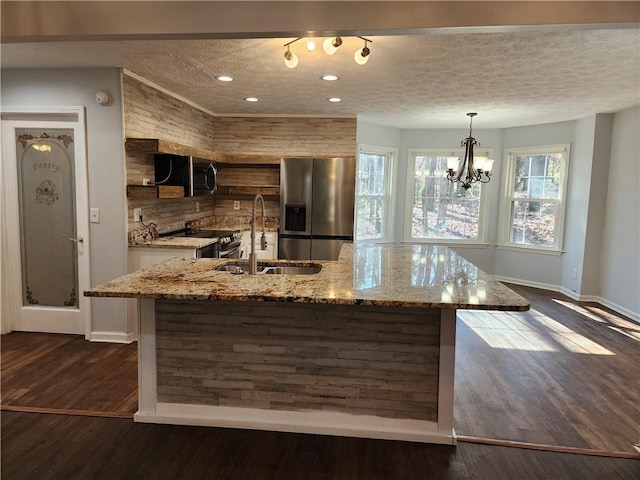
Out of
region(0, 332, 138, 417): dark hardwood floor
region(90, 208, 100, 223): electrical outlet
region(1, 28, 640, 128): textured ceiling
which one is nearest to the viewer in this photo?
region(0, 332, 138, 417): dark hardwood floor

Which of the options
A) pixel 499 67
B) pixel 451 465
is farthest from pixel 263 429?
pixel 499 67

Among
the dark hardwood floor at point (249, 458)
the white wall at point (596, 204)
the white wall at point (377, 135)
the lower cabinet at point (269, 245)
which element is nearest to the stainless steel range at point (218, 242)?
the lower cabinet at point (269, 245)

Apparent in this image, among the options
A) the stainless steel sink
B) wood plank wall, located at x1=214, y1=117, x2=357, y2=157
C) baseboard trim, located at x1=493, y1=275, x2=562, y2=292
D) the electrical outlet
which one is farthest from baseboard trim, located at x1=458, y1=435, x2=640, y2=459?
baseboard trim, located at x1=493, y1=275, x2=562, y2=292

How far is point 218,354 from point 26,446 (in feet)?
3.54

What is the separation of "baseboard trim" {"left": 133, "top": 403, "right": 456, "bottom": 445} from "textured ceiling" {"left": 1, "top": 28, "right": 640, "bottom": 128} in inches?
84.0

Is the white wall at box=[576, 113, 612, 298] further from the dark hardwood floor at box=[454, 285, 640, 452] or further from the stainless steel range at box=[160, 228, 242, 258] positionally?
the stainless steel range at box=[160, 228, 242, 258]

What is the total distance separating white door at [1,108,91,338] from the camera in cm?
358

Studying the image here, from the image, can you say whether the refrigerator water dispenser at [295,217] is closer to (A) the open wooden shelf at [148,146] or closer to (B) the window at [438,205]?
(A) the open wooden shelf at [148,146]

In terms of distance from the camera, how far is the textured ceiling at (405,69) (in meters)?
2.74

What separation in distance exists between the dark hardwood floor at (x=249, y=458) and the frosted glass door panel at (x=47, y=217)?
1.66 meters

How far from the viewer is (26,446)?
219 centimetres

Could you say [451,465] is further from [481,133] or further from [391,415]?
[481,133]

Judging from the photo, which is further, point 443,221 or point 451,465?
point 443,221

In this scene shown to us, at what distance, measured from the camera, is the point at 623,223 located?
4918 mm
